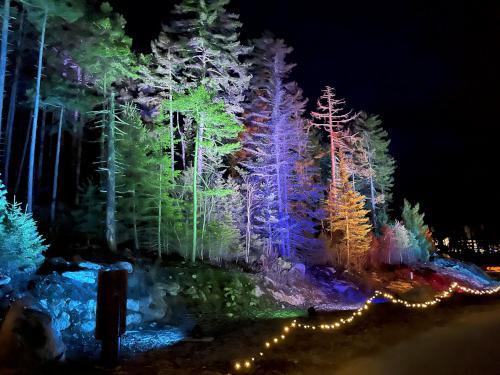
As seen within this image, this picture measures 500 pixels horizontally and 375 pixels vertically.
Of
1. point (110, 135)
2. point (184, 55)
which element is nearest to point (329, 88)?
point (184, 55)

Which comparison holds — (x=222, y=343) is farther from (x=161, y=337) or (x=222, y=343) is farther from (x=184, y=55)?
(x=184, y=55)

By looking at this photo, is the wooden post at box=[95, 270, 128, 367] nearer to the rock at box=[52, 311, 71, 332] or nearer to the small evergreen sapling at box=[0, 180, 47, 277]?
the rock at box=[52, 311, 71, 332]

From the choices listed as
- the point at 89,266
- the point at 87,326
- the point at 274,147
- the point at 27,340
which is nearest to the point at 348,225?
the point at 274,147

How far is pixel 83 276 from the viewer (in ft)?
35.1

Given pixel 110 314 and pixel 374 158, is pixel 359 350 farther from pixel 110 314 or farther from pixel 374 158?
pixel 374 158

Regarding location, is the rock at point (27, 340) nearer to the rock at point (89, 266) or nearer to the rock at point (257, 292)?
the rock at point (89, 266)

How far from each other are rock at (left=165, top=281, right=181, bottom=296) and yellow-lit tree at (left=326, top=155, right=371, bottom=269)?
16.8 metres

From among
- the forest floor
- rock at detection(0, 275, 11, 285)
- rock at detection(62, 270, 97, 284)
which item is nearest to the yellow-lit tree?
the forest floor

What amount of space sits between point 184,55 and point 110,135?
9849 mm

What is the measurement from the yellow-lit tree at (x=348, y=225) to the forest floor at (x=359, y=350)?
17.2 metres

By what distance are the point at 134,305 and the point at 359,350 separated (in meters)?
6.25

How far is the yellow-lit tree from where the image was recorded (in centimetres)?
2867

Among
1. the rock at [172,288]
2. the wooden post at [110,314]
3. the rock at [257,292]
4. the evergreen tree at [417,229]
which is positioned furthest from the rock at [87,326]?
the evergreen tree at [417,229]

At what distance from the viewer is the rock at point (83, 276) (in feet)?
34.5
